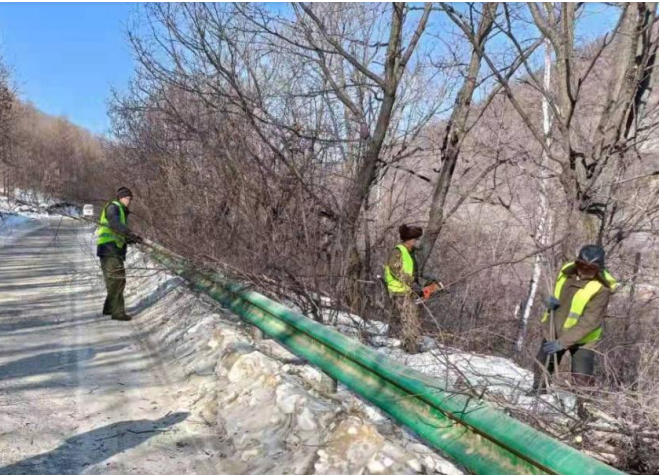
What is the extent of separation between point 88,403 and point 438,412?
9.06 feet

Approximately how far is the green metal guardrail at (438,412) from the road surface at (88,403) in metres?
0.98

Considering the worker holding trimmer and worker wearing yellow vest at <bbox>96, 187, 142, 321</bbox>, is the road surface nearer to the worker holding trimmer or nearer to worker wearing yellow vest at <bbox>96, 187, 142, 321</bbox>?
worker wearing yellow vest at <bbox>96, 187, 142, 321</bbox>

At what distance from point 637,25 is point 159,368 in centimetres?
658

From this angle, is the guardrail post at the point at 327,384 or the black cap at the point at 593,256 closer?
the guardrail post at the point at 327,384

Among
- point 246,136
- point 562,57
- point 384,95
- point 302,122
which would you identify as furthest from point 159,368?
point 562,57

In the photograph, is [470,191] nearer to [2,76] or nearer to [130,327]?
[130,327]

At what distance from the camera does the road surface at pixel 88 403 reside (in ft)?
11.0

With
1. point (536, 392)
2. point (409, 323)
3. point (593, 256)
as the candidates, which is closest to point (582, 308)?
point (593, 256)

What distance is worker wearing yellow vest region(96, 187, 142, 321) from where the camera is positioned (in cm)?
748

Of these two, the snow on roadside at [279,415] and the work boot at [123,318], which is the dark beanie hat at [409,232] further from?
the work boot at [123,318]

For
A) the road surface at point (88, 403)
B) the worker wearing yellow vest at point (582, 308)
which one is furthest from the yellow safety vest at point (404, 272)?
the road surface at point (88, 403)

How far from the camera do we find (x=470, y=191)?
9.47 meters

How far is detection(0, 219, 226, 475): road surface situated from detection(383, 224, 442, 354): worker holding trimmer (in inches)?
84.4

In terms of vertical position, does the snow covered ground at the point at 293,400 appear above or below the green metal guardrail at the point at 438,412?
below
